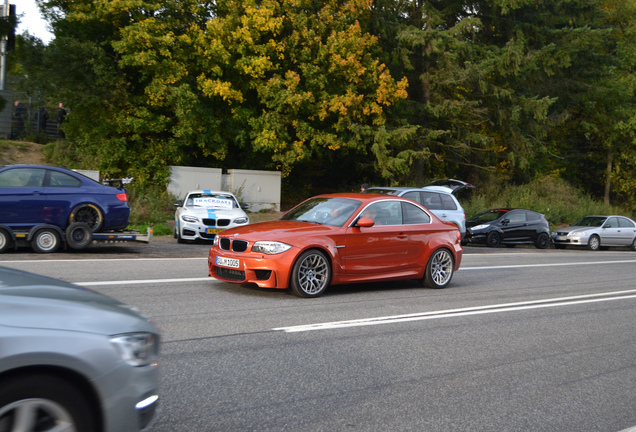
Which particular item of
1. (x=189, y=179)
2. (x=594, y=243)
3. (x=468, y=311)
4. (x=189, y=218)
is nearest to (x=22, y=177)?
(x=189, y=218)

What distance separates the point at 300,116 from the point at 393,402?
2588 centimetres

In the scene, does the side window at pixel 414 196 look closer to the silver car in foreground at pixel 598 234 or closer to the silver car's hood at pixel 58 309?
the silver car in foreground at pixel 598 234

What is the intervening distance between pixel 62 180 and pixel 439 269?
7788 millimetres

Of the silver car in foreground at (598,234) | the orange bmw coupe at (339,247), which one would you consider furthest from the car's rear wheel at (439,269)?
the silver car in foreground at (598,234)

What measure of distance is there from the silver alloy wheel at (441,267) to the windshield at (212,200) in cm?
887

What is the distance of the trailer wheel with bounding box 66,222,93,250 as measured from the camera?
42.0 ft

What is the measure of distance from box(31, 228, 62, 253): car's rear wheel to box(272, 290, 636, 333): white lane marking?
7.55 metres

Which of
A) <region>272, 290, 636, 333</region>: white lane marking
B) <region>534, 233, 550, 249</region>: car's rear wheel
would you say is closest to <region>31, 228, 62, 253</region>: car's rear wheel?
<region>272, 290, 636, 333</region>: white lane marking

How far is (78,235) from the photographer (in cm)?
1290

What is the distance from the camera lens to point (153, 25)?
2623 centimetres

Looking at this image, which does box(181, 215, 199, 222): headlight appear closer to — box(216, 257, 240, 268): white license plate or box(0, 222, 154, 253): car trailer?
box(0, 222, 154, 253): car trailer

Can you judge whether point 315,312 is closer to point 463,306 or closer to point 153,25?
point 463,306

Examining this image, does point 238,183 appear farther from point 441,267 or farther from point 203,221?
point 441,267

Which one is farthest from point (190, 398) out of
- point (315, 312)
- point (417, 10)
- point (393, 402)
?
point (417, 10)
